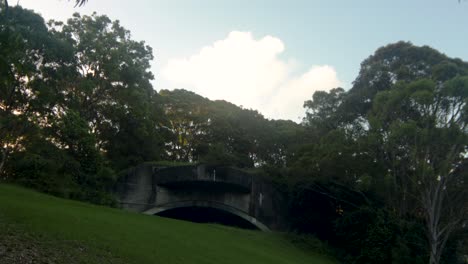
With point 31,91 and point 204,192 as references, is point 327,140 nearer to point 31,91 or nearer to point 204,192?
point 204,192

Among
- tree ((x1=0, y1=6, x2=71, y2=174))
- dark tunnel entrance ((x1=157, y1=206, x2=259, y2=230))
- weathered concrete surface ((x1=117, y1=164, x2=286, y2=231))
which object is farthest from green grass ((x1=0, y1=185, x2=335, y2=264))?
dark tunnel entrance ((x1=157, y1=206, x2=259, y2=230))

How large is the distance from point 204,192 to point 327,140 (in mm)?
9267

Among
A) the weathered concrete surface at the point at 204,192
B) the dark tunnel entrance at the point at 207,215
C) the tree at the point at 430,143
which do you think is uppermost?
the tree at the point at 430,143

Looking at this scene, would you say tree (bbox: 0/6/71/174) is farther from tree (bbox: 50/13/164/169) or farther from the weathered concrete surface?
the weathered concrete surface

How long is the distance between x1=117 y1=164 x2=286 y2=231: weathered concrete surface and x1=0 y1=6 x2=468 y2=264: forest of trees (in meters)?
0.90

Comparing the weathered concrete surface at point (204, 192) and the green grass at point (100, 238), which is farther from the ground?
the weathered concrete surface at point (204, 192)

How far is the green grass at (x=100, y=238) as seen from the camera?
10.7 meters

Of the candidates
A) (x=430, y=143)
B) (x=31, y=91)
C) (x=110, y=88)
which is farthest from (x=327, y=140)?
(x=31, y=91)

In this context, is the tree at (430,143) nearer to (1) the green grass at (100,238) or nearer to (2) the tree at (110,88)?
(1) the green grass at (100,238)

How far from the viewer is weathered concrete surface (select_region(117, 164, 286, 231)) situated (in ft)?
92.0

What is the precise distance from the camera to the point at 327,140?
25.4m

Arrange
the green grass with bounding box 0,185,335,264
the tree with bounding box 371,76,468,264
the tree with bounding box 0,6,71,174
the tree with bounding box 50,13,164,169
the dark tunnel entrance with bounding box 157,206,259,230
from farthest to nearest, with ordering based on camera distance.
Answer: the dark tunnel entrance with bounding box 157,206,259,230
the tree with bounding box 50,13,164,169
the tree with bounding box 371,76,468,264
the tree with bounding box 0,6,71,174
the green grass with bounding box 0,185,335,264

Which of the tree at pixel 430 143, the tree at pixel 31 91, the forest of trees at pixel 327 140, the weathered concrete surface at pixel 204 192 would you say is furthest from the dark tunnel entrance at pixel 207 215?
the tree at pixel 31 91

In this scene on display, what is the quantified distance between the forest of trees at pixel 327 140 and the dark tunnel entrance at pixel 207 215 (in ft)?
14.3
